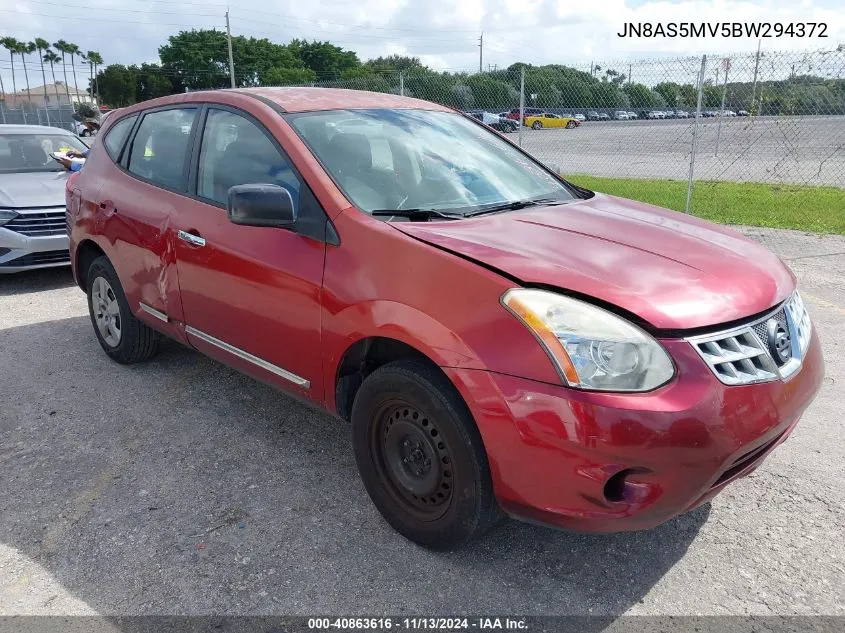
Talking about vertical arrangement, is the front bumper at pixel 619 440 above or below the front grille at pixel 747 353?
below

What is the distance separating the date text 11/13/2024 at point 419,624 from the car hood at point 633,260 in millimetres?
1127

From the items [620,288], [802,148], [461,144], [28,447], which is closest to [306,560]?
[620,288]

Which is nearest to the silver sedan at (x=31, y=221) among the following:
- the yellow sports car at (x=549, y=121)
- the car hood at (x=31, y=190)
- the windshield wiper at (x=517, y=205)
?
the car hood at (x=31, y=190)

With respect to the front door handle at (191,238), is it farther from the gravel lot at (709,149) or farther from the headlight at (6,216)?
the gravel lot at (709,149)

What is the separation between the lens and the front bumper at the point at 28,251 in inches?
262

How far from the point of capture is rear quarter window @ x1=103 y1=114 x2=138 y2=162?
450 centimetres

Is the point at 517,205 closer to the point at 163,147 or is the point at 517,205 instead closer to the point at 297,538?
the point at 297,538

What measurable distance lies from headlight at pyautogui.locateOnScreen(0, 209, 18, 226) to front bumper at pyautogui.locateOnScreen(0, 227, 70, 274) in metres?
0.11

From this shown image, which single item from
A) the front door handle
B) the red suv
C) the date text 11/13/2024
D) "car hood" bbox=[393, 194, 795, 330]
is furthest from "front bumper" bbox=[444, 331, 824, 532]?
the front door handle

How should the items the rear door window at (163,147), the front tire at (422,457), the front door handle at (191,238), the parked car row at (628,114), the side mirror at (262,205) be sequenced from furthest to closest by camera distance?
the parked car row at (628,114) → the rear door window at (163,147) → the front door handle at (191,238) → the side mirror at (262,205) → the front tire at (422,457)

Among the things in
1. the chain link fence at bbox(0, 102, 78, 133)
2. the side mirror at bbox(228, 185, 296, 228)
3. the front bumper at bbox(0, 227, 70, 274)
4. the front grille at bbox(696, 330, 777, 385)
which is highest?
the chain link fence at bbox(0, 102, 78, 133)

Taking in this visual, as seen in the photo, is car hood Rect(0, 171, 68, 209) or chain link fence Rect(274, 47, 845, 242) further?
chain link fence Rect(274, 47, 845, 242)

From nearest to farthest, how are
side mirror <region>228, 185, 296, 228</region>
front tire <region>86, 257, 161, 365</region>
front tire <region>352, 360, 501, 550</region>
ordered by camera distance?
front tire <region>352, 360, 501, 550</region>, side mirror <region>228, 185, 296, 228</region>, front tire <region>86, 257, 161, 365</region>

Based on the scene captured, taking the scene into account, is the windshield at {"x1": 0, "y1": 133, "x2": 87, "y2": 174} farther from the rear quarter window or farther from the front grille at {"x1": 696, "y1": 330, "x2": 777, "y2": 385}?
the front grille at {"x1": 696, "y1": 330, "x2": 777, "y2": 385}
